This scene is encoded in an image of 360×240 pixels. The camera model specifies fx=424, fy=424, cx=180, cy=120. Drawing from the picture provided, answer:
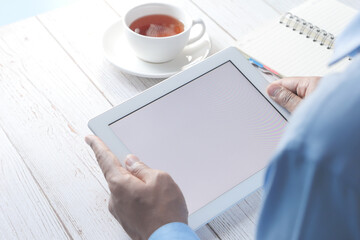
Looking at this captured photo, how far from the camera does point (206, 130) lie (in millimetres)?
669

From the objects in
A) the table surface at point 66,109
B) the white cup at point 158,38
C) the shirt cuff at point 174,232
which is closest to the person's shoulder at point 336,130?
the shirt cuff at point 174,232

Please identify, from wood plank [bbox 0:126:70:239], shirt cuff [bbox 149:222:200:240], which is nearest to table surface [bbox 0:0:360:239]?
wood plank [bbox 0:126:70:239]

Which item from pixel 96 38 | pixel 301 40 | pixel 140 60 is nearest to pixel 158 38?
pixel 140 60

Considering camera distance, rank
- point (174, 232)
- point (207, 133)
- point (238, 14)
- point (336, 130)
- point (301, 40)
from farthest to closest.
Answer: point (238, 14) → point (301, 40) → point (207, 133) → point (174, 232) → point (336, 130)

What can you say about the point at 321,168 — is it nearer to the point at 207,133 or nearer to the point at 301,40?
the point at 207,133

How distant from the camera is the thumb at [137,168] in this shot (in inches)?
23.5

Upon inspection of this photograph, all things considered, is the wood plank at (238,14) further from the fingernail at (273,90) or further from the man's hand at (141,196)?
the man's hand at (141,196)

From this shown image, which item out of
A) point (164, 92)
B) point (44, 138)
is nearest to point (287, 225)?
point (164, 92)

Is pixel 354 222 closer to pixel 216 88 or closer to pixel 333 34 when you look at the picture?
pixel 216 88

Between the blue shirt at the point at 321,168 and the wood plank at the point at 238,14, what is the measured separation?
0.71m

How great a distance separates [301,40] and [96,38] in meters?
0.45

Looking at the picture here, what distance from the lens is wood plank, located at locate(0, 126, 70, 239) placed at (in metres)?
0.65

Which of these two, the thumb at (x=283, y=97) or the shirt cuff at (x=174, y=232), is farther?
the thumb at (x=283, y=97)

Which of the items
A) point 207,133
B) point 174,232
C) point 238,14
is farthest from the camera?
point 238,14
